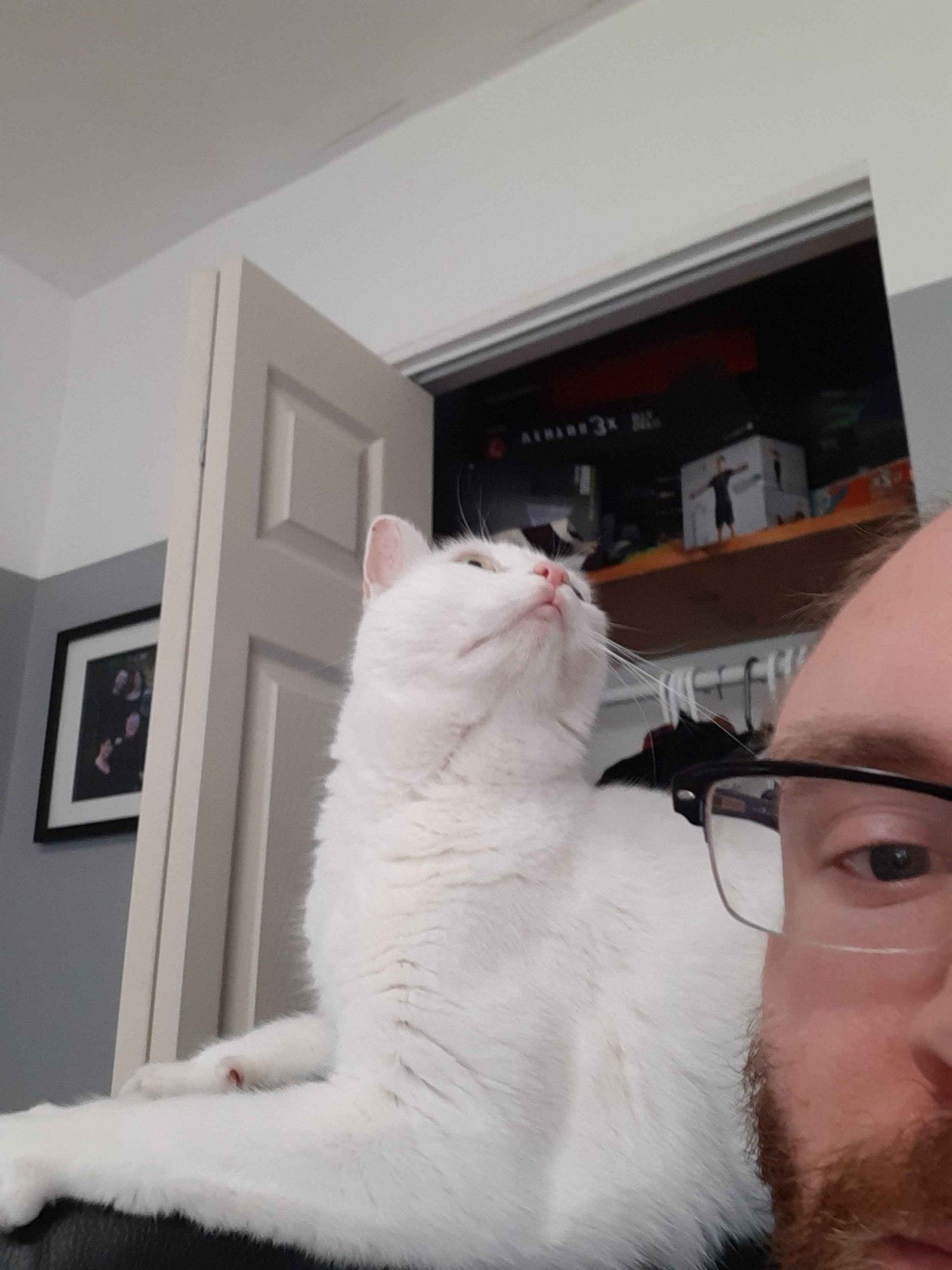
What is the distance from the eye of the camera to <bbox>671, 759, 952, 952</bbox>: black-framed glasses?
1.48 feet

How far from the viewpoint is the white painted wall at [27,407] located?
8.15ft

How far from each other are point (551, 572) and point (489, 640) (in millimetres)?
125

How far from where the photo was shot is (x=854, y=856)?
0.50 m

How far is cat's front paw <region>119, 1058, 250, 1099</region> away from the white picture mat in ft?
4.09

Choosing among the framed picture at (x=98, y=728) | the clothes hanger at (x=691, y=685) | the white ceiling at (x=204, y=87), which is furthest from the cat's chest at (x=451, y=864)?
the white ceiling at (x=204, y=87)

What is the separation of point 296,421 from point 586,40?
105 cm

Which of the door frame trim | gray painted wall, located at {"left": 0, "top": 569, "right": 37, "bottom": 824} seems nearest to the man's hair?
the door frame trim

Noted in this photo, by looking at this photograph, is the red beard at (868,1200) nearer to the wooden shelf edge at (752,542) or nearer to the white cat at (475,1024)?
the white cat at (475,1024)

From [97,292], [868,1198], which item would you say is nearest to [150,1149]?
[868,1198]

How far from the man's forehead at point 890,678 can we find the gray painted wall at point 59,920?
1.81 m

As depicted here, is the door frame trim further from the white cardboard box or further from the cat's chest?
the white cardboard box

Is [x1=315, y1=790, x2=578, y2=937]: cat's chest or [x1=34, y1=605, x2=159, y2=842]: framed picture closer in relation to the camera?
[x1=315, y1=790, x2=578, y2=937]: cat's chest

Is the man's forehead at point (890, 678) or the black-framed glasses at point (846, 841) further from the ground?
the man's forehead at point (890, 678)

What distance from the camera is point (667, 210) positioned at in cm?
166
